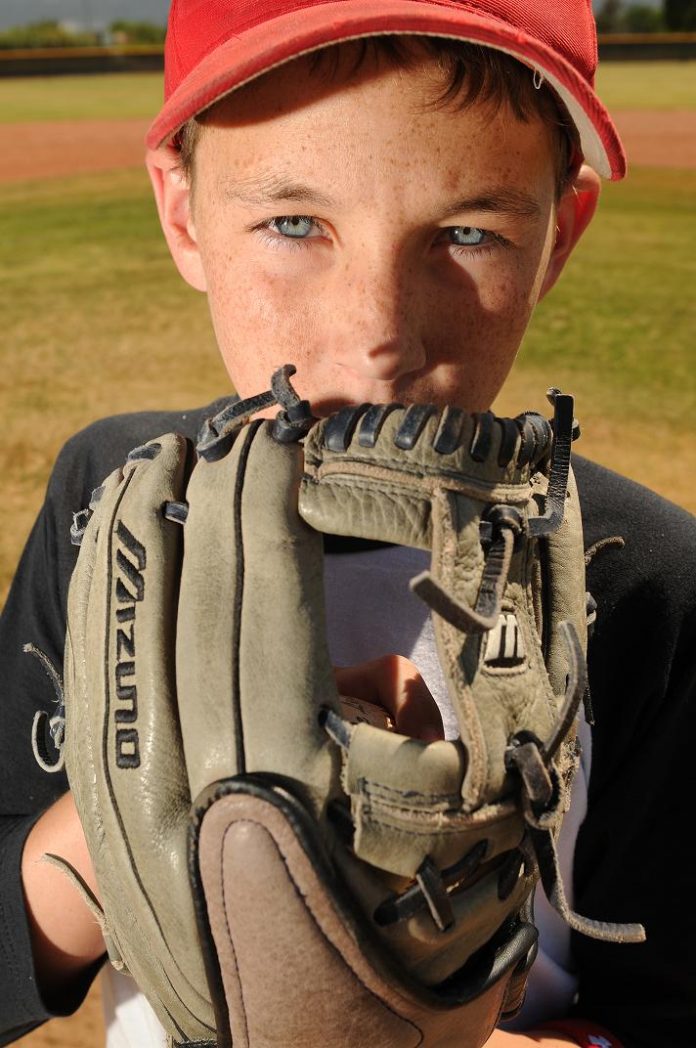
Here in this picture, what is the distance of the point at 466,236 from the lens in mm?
907

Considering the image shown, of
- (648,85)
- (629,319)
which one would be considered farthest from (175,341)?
(648,85)

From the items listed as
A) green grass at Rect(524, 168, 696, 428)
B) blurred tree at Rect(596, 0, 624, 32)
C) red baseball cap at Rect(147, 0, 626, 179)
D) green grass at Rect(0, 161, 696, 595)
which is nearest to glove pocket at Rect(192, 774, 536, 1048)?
red baseball cap at Rect(147, 0, 626, 179)

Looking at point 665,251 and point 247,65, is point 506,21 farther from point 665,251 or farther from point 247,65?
point 665,251

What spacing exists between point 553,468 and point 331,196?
0.29m

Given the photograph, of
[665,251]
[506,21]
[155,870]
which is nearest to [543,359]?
[665,251]

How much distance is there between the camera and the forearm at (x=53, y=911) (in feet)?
3.32

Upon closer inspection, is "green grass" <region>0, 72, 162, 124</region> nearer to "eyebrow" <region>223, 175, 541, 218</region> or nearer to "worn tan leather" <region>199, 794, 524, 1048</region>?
"eyebrow" <region>223, 175, 541, 218</region>

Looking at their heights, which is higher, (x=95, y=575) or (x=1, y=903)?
(x=95, y=575)

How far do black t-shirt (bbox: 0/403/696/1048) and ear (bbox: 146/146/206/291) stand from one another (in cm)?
39

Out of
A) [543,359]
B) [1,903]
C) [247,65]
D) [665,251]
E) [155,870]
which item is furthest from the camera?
[665,251]

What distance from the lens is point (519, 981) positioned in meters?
0.88

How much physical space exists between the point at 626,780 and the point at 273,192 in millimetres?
731

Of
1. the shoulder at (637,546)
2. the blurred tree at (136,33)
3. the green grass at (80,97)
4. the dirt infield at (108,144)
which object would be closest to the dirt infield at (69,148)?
the dirt infield at (108,144)

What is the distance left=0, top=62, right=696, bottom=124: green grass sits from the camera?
16516 mm
